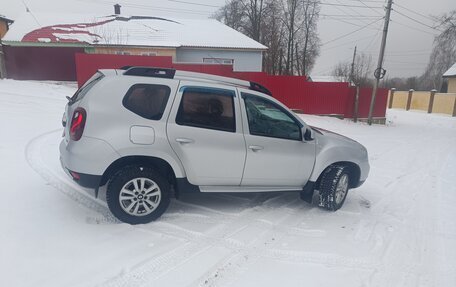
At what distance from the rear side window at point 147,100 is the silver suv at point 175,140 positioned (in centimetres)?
1

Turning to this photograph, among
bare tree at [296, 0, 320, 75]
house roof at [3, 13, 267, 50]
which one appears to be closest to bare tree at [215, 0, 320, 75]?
bare tree at [296, 0, 320, 75]

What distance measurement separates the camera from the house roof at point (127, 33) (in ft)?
66.9

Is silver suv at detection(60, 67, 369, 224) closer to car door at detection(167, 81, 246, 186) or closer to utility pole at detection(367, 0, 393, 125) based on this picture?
car door at detection(167, 81, 246, 186)

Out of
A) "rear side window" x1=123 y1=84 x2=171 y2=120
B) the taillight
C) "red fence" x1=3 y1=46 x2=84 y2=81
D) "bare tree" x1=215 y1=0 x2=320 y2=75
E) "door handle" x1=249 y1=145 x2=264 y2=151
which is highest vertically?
"bare tree" x1=215 y1=0 x2=320 y2=75

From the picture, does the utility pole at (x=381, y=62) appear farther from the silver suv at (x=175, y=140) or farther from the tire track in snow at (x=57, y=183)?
the tire track in snow at (x=57, y=183)

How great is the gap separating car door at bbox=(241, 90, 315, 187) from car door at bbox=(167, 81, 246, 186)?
0.15 metres

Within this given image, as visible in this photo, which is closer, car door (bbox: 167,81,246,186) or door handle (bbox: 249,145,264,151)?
car door (bbox: 167,81,246,186)

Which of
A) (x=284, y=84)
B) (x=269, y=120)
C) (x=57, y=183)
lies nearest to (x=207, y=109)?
(x=269, y=120)

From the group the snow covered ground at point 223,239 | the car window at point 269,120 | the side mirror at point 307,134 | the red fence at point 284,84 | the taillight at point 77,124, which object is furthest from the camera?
the red fence at point 284,84

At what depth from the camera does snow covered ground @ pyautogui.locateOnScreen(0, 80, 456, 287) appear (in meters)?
2.93

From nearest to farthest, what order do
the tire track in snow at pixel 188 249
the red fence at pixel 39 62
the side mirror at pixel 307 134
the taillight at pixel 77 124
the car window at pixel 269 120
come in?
the tire track in snow at pixel 188 249, the taillight at pixel 77 124, the car window at pixel 269 120, the side mirror at pixel 307 134, the red fence at pixel 39 62

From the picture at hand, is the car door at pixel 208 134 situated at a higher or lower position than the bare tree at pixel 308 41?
lower

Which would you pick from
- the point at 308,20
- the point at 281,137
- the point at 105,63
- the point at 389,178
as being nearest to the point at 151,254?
the point at 281,137

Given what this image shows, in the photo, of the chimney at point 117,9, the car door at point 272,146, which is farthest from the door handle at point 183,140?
the chimney at point 117,9
